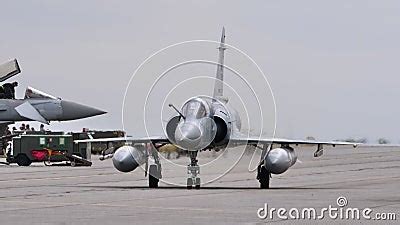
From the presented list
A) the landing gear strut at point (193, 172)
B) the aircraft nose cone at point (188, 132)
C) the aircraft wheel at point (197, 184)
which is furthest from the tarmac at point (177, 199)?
the aircraft nose cone at point (188, 132)

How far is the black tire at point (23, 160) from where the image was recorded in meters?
55.7

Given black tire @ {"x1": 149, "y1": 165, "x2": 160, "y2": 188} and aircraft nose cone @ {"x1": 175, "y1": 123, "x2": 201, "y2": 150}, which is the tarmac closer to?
black tire @ {"x1": 149, "y1": 165, "x2": 160, "y2": 188}

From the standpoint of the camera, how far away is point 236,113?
31250 mm

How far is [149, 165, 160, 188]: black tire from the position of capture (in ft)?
102

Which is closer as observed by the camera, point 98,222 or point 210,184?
point 98,222

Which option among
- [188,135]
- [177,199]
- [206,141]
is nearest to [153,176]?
[206,141]

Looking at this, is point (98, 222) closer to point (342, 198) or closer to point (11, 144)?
point (342, 198)

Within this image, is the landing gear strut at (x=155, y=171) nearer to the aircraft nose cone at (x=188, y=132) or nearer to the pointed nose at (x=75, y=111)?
the aircraft nose cone at (x=188, y=132)

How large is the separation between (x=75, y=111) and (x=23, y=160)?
13.5 feet

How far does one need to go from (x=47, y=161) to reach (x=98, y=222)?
3981 cm

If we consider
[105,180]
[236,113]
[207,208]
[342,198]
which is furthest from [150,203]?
[105,180]

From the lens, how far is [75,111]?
56844 mm

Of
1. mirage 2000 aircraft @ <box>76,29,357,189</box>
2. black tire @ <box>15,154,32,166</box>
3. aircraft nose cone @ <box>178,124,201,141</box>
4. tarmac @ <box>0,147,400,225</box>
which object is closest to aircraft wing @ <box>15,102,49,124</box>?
black tire @ <box>15,154,32,166</box>

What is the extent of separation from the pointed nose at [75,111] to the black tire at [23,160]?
309 cm
